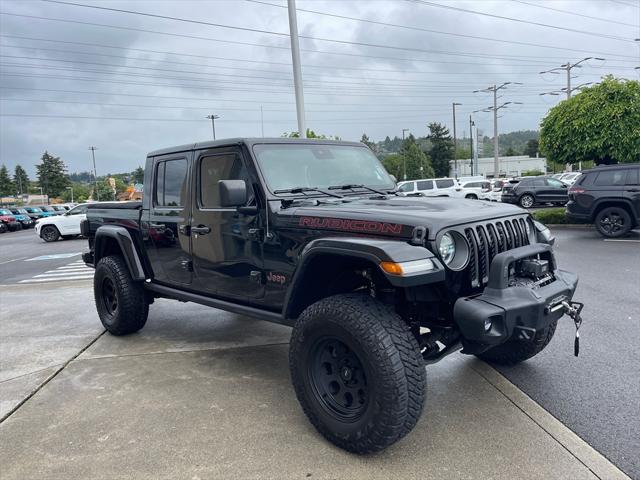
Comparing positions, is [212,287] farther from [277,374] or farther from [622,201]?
[622,201]

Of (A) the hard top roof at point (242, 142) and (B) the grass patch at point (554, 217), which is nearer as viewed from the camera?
(A) the hard top roof at point (242, 142)

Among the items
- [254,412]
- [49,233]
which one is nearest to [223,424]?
[254,412]

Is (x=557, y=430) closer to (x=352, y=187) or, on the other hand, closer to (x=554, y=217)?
(x=352, y=187)

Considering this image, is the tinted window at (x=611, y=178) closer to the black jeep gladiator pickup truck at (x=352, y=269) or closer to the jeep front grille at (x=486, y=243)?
the black jeep gladiator pickup truck at (x=352, y=269)

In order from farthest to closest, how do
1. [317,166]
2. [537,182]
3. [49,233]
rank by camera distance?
[537,182] < [49,233] < [317,166]

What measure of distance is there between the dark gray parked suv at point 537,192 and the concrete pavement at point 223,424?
20781 mm

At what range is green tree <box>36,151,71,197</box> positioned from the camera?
9469 centimetres

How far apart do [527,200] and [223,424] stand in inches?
894

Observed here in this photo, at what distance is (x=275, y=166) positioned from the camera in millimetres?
3941

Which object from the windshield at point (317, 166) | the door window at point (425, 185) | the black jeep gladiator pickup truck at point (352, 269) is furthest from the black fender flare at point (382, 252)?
the door window at point (425, 185)

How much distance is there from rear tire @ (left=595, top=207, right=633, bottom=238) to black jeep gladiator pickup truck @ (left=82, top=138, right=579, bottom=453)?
9601 millimetres

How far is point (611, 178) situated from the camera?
12062 millimetres

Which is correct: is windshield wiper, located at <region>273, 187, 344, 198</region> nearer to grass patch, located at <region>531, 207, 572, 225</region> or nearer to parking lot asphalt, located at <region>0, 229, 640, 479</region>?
parking lot asphalt, located at <region>0, 229, 640, 479</region>

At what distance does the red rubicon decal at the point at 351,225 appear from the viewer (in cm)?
302
